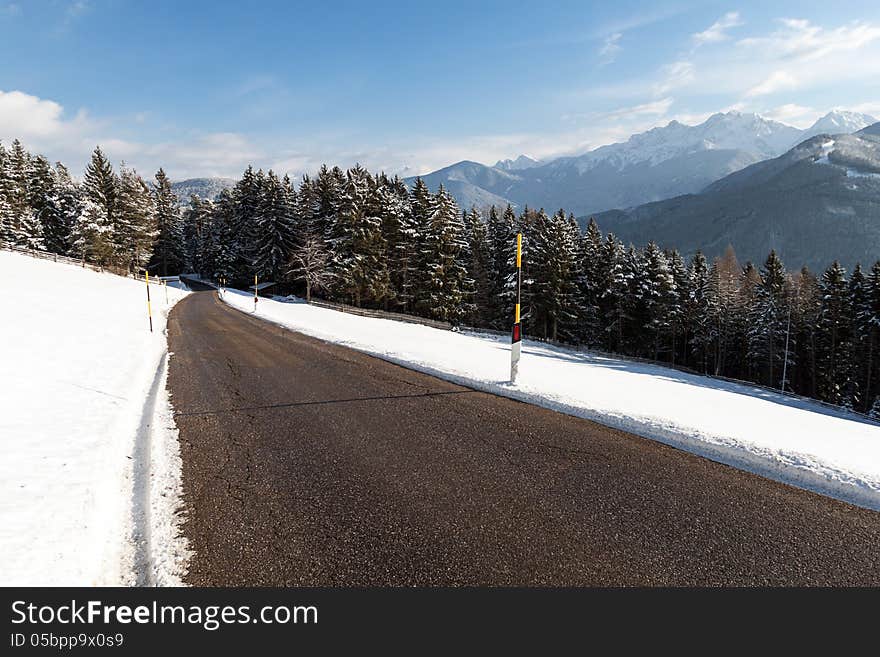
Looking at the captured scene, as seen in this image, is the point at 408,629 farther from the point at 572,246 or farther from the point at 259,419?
the point at 572,246

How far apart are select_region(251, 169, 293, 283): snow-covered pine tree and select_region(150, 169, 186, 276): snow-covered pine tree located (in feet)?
115

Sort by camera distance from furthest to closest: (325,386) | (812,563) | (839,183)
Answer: (839,183) < (325,386) < (812,563)

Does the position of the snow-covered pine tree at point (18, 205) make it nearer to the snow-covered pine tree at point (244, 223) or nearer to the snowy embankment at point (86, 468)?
the snow-covered pine tree at point (244, 223)

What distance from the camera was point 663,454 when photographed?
16.0ft

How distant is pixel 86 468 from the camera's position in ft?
15.3

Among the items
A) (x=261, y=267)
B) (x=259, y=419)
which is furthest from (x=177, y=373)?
→ (x=261, y=267)

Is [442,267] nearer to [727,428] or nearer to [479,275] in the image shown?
[479,275]

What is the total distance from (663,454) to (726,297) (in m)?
51.2

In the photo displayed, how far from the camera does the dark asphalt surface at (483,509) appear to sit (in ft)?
9.64

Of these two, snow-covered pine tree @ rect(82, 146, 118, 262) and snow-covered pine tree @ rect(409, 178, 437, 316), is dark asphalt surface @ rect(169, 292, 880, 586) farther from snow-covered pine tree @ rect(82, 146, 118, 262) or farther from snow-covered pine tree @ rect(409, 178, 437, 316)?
snow-covered pine tree @ rect(82, 146, 118, 262)

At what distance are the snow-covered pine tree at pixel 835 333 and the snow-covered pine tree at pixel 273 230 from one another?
5936 centimetres

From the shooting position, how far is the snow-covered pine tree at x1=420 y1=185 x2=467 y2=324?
1613 inches

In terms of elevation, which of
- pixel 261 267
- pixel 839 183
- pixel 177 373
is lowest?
pixel 177 373

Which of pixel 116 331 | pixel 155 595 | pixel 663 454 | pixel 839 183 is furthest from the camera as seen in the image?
pixel 839 183
